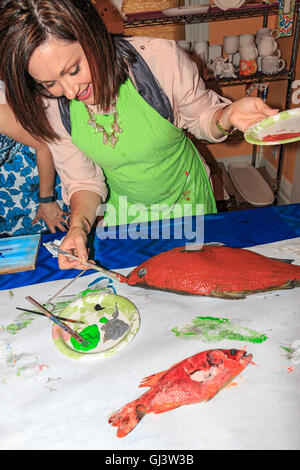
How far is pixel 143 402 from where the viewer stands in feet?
2.19

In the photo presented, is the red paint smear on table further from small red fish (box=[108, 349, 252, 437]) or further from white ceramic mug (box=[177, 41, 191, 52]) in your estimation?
white ceramic mug (box=[177, 41, 191, 52])

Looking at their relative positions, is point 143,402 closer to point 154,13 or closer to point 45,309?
point 45,309

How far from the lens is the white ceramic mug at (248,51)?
6.77 feet

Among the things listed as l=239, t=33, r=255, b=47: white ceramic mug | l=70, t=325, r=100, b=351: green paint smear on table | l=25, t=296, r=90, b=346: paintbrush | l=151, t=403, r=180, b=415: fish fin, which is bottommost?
l=151, t=403, r=180, b=415: fish fin

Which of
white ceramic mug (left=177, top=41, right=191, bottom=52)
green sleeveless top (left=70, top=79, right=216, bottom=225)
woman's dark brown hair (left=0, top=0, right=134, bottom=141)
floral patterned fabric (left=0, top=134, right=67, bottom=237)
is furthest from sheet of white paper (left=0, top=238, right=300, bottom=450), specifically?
white ceramic mug (left=177, top=41, right=191, bottom=52)

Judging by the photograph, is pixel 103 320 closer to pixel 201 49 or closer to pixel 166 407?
pixel 166 407

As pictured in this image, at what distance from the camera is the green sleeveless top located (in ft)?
3.33

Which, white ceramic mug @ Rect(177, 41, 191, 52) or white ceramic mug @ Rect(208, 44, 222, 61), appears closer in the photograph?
white ceramic mug @ Rect(177, 41, 191, 52)

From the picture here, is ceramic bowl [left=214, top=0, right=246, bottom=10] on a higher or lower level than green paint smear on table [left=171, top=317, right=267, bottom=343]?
higher

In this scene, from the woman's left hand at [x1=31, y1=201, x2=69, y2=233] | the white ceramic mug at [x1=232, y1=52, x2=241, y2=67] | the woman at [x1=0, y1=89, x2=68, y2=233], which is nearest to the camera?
the woman at [x1=0, y1=89, x2=68, y2=233]

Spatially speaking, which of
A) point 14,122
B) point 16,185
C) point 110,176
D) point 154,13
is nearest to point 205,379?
point 110,176

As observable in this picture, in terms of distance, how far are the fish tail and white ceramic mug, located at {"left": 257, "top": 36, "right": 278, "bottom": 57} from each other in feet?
7.05

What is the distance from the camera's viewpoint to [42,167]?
54.4 inches

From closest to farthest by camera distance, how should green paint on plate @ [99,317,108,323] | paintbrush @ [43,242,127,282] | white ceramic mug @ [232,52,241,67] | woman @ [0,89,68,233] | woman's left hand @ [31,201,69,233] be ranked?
green paint on plate @ [99,317,108,323], paintbrush @ [43,242,127,282], woman @ [0,89,68,233], woman's left hand @ [31,201,69,233], white ceramic mug @ [232,52,241,67]
